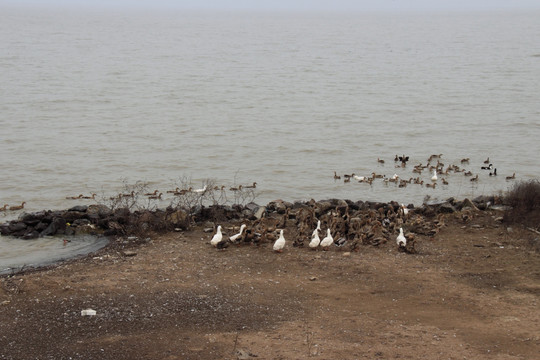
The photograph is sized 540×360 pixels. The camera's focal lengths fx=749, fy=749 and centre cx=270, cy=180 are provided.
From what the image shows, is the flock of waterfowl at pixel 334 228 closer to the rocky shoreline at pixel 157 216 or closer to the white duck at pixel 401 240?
the white duck at pixel 401 240

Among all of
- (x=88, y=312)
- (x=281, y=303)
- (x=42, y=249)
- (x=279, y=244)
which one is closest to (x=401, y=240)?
(x=279, y=244)

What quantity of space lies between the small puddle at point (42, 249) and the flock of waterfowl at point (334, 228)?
2.38 m

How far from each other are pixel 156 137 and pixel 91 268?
14.1m

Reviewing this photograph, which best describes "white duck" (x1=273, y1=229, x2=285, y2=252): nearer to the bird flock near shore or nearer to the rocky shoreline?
the rocky shoreline

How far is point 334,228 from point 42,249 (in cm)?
539

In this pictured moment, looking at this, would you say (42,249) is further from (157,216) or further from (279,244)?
(279,244)

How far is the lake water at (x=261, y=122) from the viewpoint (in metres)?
20.3

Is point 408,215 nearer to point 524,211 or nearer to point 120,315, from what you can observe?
point 524,211

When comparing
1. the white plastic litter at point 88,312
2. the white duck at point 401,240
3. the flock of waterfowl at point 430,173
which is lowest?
the flock of waterfowl at point 430,173

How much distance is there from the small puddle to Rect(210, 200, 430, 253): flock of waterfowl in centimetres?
238

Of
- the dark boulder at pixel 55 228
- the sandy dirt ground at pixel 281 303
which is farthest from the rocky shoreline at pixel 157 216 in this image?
the sandy dirt ground at pixel 281 303

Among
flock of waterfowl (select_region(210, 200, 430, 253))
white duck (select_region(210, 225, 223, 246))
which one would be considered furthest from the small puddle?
flock of waterfowl (select_region(210, 200, 430, 253))

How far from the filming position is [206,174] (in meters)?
21.0

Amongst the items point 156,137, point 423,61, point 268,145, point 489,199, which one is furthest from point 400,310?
point 423,61
